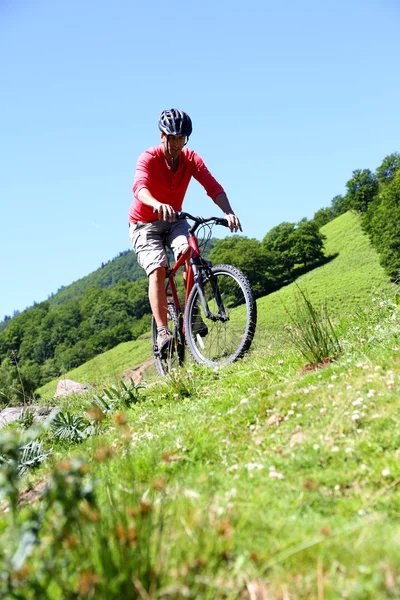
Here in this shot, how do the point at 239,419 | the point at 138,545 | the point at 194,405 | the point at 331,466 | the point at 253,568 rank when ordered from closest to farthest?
the point at 138,545, the point at 253,568, the point at 331,466, the point at 239,419, the point at 194,405

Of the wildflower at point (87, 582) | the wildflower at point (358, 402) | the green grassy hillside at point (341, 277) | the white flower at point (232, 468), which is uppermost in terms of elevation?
the wildflower at point (87, 582)

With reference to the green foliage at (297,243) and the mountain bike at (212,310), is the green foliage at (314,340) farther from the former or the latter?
the green foliage at (297,243)

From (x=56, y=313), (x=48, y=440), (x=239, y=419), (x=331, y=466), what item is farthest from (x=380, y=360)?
(x=56, y=313)

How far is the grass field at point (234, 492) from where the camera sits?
6.42 ft

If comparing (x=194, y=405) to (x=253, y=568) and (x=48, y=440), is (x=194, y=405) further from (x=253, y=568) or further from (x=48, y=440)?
(x=253, y=568)

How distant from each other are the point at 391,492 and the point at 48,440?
395cm

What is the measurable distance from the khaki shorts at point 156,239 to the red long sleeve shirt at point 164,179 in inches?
5.0

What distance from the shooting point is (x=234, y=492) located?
291 centimetres

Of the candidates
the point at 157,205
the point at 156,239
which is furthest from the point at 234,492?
the point at 156,239

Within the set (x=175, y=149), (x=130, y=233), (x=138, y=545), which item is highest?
(x=175, y=149)

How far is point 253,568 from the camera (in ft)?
7.00

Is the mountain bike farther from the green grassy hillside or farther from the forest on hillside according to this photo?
the green grassy hillside

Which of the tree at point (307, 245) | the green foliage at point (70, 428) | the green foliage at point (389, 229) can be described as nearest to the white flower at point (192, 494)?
the green foliage at point (70, 428)

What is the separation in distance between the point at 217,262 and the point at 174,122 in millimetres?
13550
